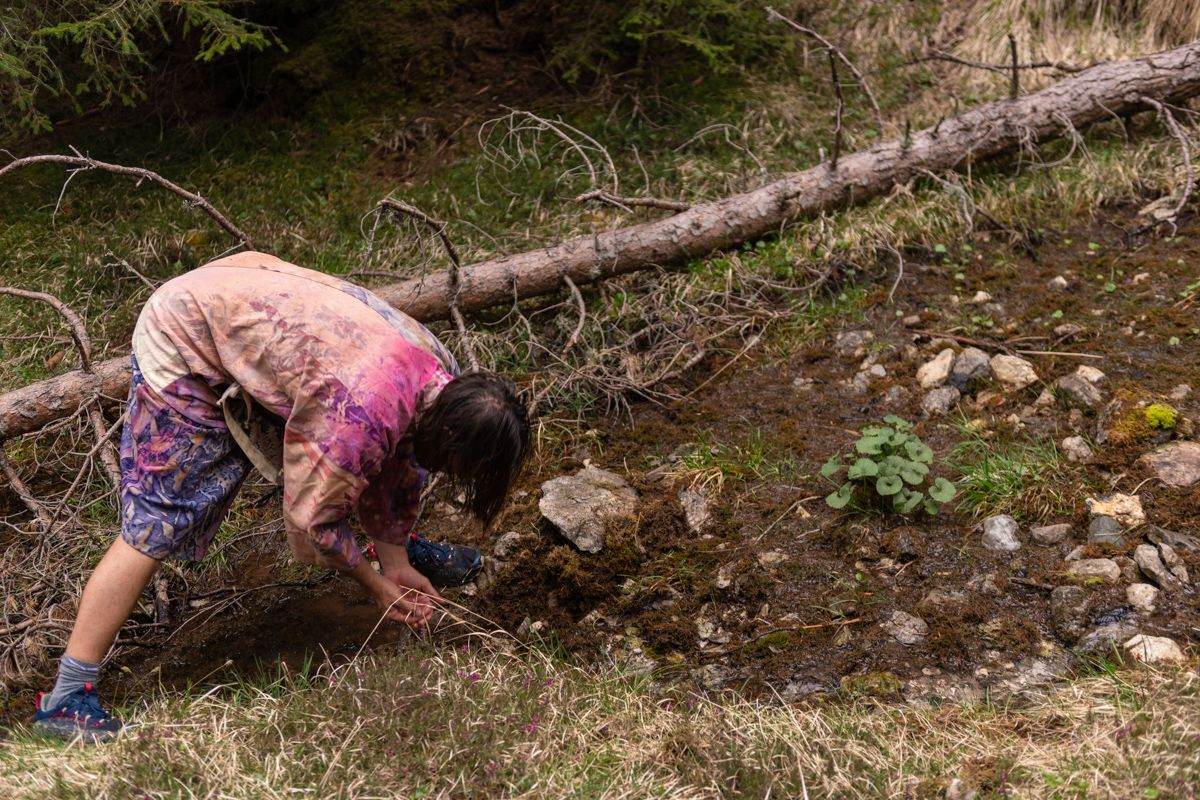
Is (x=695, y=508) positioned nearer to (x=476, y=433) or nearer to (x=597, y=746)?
(x=597, y=746)

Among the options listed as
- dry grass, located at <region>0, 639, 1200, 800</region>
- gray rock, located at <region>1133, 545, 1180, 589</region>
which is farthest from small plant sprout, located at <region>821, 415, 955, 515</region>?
dry grass, located at <region>0, 639, 1200, 800</region>

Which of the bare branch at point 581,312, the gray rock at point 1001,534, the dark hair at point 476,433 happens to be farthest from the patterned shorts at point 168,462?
the gray rock at point 1001,534

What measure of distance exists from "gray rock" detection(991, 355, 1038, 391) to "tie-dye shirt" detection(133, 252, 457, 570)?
2.42 metres

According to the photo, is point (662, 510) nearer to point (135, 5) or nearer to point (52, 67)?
point (135, 5)

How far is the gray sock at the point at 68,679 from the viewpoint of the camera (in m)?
2.84

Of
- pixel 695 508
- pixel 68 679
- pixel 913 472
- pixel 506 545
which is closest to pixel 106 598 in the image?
pixel 68 679

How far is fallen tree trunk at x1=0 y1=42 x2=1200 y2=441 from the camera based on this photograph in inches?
170

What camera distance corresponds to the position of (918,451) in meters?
3.59

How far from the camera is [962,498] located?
361 cm

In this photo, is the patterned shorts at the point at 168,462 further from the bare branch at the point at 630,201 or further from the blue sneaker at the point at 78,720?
the bare branch at the point at 630,201

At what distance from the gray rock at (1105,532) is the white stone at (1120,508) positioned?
21mm

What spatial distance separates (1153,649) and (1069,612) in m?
0.28

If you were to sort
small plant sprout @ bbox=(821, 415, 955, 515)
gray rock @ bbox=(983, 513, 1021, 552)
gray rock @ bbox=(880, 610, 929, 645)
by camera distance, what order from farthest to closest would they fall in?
1. small plant sprout @ bbox=(821, 415, 955, 515)
2. gray rock @ bbox=(983, 513, 1021, 552)
3. gray rock @ bbox=(880, 610, 929, 645)

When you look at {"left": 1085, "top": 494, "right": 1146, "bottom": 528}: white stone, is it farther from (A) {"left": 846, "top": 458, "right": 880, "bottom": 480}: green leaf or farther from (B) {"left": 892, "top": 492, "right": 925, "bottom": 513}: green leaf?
(A) {"left": 846, "top": 458, "right": 880, "bottom": 480}: green leaf
